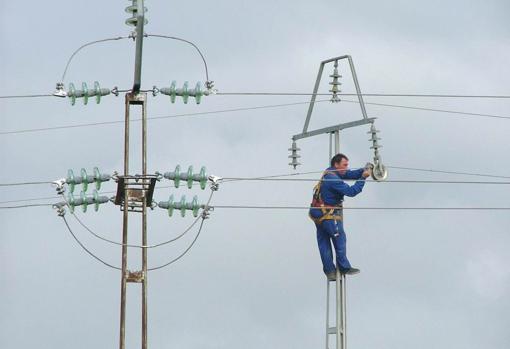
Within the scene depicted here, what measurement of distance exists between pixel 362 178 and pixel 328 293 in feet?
7.20

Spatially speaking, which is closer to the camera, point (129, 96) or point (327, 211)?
point (129, 96)

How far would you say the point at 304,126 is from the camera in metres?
40.8

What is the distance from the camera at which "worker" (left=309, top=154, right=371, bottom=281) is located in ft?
134

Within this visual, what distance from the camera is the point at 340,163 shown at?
40844mm

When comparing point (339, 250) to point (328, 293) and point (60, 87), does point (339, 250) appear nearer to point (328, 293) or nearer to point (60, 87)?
point (328, 293)

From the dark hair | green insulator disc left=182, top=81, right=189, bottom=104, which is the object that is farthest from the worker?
green insulator disc left=182, top=81, right=189, bottom=104

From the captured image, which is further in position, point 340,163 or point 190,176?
point 340,163

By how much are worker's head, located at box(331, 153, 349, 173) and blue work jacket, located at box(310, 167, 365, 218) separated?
0.06 m

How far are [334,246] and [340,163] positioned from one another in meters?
1.67

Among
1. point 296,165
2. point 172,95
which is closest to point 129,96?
point 172,95

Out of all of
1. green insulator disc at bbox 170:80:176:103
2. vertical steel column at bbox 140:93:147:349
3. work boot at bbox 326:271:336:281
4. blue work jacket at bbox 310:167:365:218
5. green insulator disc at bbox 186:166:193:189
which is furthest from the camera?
work boot at bbox 326:271:336:281

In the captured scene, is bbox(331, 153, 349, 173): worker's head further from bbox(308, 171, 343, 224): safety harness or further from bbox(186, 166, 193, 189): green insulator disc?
bbox(186, 166, 193, 189): green insulator disc

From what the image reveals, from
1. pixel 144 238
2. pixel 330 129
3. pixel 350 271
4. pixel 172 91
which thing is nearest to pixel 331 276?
pixel 350 271

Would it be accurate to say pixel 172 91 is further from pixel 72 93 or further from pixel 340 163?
pixel 340 163
